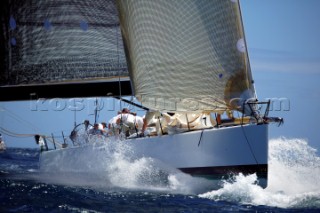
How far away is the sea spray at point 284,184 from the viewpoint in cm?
984

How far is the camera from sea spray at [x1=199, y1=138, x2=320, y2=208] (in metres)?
9.84

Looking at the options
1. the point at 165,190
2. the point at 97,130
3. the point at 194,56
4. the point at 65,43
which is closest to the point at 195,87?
the point at 194,56

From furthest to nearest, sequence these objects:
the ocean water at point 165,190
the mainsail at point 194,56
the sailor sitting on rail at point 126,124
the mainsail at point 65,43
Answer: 1. the mainsail at point 65,43
2. the sailor sitting on rail at point 126,124
3. the mainsail at point 194,56
4. the ocean water at point 165,190

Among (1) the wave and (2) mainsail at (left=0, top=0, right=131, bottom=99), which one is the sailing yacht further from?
(2) mainsail at (left=0, top=0, right=131, bottom=99)

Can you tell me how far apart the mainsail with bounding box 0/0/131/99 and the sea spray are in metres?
4.65

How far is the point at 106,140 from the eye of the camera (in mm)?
12586

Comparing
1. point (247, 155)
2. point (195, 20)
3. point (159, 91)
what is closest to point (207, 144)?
point (247, 155)

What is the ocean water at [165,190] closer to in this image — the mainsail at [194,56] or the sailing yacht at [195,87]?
the sailing yacht at [195,87]

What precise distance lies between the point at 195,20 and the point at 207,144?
8.50 ft

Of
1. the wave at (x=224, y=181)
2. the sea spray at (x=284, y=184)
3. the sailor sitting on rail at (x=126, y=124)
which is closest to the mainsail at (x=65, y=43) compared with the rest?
the sailor sitting on rail at (x=126, y=124)

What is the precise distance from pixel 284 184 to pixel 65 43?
6.72 m

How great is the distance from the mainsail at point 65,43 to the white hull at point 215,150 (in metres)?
3.23

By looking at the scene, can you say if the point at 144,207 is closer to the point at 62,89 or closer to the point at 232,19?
the point at 232,19

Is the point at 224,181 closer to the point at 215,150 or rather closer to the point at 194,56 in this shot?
the point at 215,150
